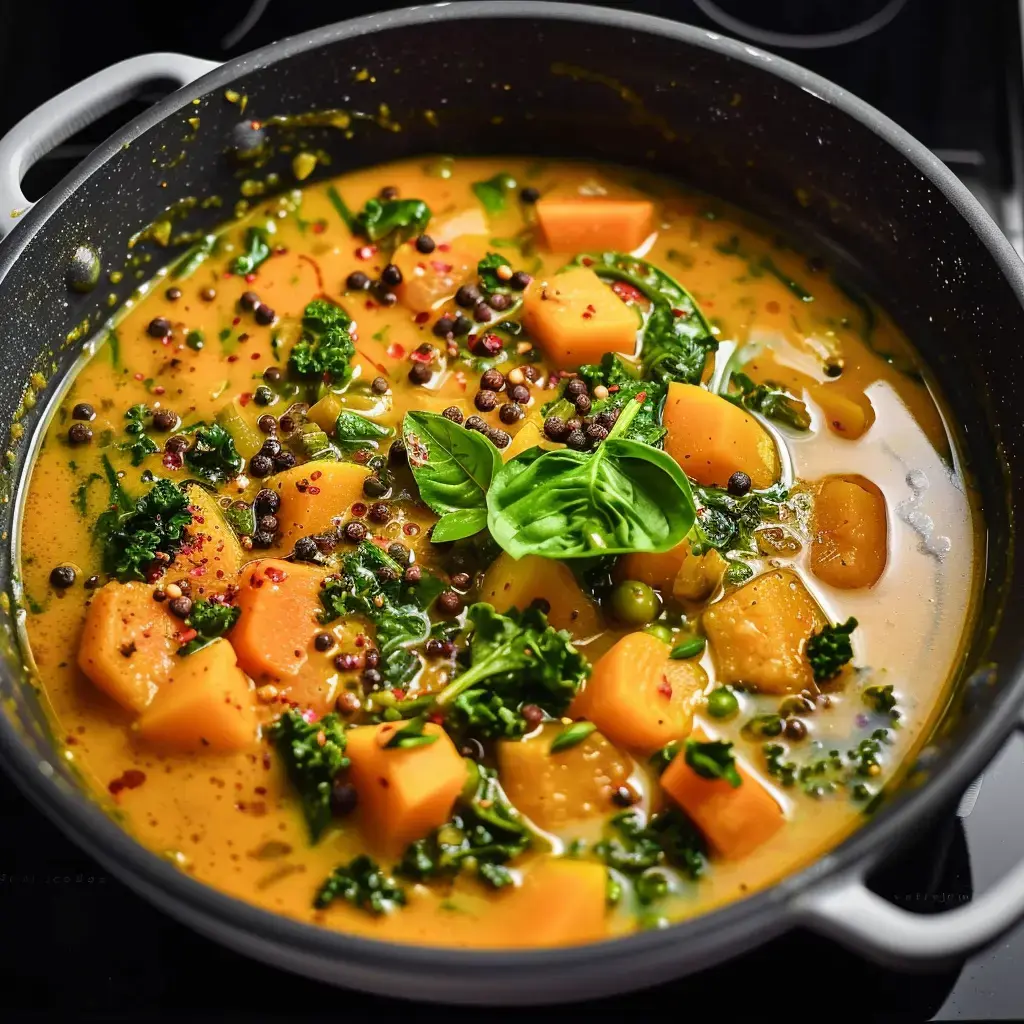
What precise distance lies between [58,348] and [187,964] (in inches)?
72.1

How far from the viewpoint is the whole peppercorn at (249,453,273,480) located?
3426 millimetres

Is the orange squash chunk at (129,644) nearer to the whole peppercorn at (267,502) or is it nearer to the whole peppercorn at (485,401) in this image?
the whole peppercorn at (267,502)

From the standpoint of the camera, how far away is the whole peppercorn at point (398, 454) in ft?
11.4

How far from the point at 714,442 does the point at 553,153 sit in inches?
55.8

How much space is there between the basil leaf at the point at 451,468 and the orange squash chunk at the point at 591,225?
1029 millimetres

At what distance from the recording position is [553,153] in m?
4.24

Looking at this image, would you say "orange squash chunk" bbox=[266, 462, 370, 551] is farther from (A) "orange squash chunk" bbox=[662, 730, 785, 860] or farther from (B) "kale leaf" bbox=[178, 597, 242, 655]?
(A) "orange squash chunk" bbox=[662, 730, 785, 860]

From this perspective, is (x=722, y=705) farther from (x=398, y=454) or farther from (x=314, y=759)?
(x=398, y=454)

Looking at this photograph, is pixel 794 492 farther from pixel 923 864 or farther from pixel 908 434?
pixel 923 864

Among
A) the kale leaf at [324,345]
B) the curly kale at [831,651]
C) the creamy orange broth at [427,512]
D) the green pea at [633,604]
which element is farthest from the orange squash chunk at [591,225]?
the curly kale at [831,651]

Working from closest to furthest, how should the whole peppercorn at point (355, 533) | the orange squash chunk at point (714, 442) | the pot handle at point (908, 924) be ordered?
1. the pot handle at point (908, 924)
2. the whole peppercorn at point (355, 533)
3. the orange squash chunk at point (714, 442)

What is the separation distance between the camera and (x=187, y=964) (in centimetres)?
289

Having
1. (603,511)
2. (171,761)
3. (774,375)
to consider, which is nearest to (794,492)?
(774,375)

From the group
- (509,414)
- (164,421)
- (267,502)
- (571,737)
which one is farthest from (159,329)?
(571,737)
